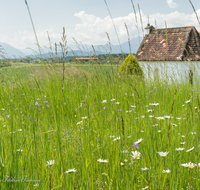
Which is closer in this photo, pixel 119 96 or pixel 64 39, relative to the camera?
pixel 64 39

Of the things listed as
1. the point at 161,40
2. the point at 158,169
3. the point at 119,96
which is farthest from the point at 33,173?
the point at 161,40

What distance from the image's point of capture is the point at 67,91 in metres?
3.87

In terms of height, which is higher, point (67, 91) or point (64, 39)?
point (64, 39)

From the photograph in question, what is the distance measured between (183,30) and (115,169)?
20417 millimetres

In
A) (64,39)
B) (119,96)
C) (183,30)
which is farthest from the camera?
(183,30)

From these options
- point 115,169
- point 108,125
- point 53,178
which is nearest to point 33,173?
point 53,178

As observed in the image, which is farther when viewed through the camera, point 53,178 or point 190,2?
point 190,2

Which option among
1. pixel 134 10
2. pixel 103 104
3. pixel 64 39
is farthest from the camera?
pixel 103 104

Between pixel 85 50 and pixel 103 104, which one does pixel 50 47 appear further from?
pixel 85 50

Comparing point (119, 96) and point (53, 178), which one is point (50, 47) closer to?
point (119, 96)

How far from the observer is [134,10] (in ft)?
6.73

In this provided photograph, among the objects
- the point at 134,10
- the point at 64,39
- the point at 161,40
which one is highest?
the point at 161,40

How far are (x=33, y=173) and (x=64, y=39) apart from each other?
94 cm

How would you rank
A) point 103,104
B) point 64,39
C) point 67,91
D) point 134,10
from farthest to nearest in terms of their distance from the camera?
point 67,91
point 103,104
point 134,10
point 64,39
